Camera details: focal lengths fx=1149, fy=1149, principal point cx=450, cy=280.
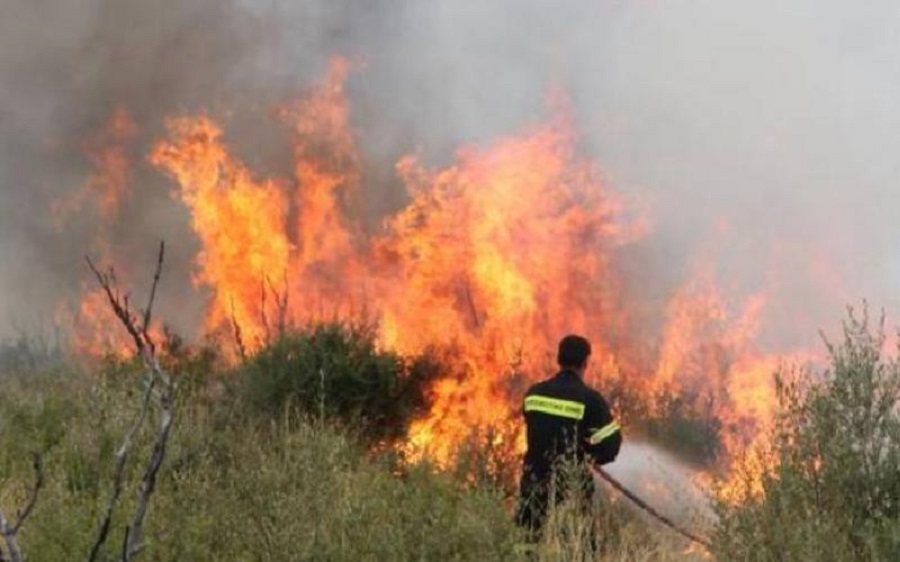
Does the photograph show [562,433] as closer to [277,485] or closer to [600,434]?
[600,434]

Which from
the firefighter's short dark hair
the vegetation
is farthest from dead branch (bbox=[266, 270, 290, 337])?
the firefighter's short dark hair

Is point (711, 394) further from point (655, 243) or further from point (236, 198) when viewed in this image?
point (236, 198)

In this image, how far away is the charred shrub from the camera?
10.1 metres

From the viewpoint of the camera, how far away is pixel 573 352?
6.75m

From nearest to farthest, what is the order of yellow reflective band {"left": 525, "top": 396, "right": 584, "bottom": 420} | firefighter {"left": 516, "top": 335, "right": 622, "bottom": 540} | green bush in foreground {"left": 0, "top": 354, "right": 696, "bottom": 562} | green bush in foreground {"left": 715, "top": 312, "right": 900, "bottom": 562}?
1. green bush in foreground {"left": 715, "top": 312, "right": 900, "bottom": 562}
2. green bush in foreground {"left": 0, "top": 354, "right": 696, "bottom": 562}
3. firefighter {"left": 516, "top": 335, "right": 622, "bottom": 540}
4. yellow reflective band {"left": 525, "top": 396, "right": 584, "bottom": 420}

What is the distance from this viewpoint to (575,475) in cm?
602

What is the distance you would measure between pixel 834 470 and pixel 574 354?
197 cm

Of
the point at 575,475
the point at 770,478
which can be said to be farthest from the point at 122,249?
the point at 770,478

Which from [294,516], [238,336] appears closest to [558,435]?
[294,516]

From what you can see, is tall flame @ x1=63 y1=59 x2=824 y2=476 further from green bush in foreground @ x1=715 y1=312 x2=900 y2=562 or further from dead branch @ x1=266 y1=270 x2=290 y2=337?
green bush in foreground @ x1=715 y1=312 x2=900 y2=562

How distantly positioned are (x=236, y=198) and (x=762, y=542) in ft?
34.8

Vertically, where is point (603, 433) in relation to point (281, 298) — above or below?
below

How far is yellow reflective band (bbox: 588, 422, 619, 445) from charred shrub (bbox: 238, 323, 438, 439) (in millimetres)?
3679

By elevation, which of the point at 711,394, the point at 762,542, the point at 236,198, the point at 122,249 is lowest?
the point at 762,542
